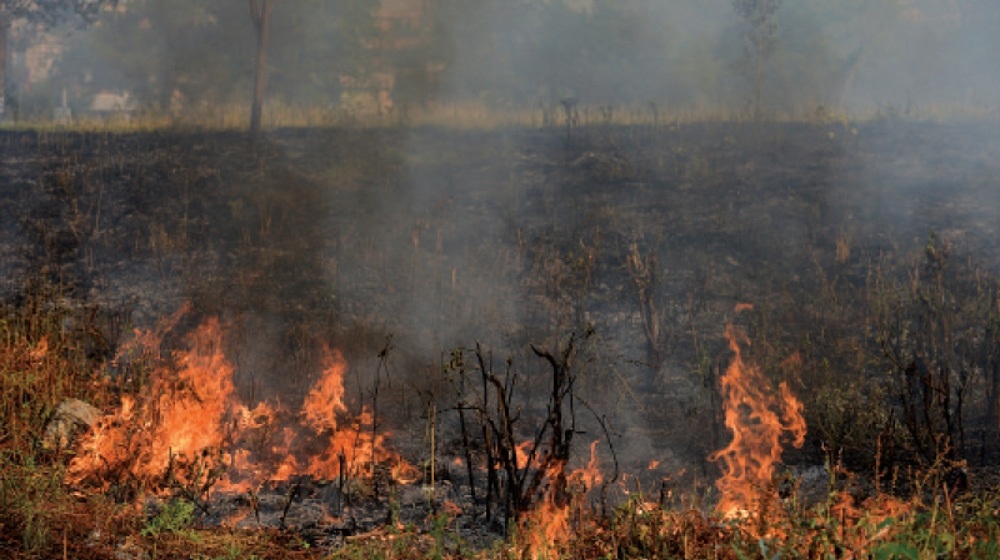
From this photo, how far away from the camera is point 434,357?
887 cm

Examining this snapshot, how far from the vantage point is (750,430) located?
22.5ft

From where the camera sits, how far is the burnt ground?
8211mm

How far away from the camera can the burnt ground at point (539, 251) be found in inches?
323

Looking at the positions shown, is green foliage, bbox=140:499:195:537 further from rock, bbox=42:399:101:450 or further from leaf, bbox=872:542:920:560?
leaf, bbox=872:542:920:560

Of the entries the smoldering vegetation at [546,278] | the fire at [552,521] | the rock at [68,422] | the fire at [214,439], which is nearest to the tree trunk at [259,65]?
the smoldering vegetation at [546,278]

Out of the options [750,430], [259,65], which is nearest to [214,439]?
[750,430]

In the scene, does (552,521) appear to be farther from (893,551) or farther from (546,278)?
(546,278)

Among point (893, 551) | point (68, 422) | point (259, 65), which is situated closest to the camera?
point (893, 551)

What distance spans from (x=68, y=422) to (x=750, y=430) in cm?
445

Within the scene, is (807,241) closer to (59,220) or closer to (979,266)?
(979,266)

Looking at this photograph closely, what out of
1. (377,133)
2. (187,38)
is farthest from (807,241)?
(187,38)

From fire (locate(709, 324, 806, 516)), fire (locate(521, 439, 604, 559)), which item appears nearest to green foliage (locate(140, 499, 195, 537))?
fire (locate(521, 439, 604, 559))

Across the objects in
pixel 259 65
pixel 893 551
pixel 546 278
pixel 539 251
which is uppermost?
pixel 259 65

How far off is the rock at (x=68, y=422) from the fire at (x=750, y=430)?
380 centimetres
